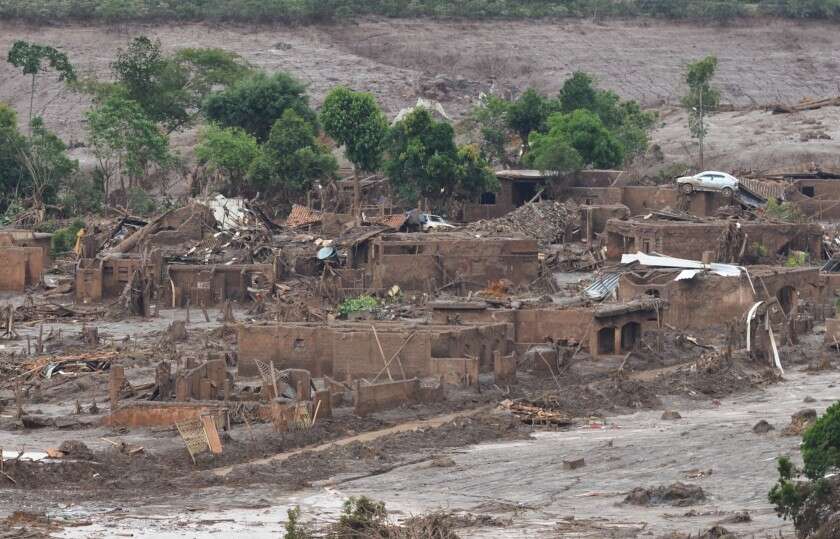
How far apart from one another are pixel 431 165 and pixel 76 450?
108ft

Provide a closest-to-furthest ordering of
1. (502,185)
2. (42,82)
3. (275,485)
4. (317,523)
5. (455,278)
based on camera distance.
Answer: (317,523)
(275,485)
(455,278)
(502,185)
(42,82)

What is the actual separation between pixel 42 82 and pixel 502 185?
3301 cm

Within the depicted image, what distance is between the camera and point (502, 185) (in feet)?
235

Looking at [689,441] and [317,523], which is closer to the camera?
[317,523]

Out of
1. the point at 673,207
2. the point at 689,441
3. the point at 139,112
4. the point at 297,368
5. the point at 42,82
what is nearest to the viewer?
the point at 689,441

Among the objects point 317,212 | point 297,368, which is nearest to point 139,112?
point 317,212

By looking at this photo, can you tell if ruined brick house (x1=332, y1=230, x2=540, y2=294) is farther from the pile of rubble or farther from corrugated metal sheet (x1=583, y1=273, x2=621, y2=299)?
the pile of rubble

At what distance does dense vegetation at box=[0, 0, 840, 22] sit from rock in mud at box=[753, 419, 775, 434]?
69455 mm

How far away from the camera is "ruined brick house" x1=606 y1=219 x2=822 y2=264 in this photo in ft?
196

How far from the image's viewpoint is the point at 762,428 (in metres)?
38.8

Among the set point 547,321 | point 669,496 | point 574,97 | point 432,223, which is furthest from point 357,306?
point 574,97

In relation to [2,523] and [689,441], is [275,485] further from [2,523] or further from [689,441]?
[689,441]

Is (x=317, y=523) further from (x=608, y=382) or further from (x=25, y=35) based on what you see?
(x=25, y=35)

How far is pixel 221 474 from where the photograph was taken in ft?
119
